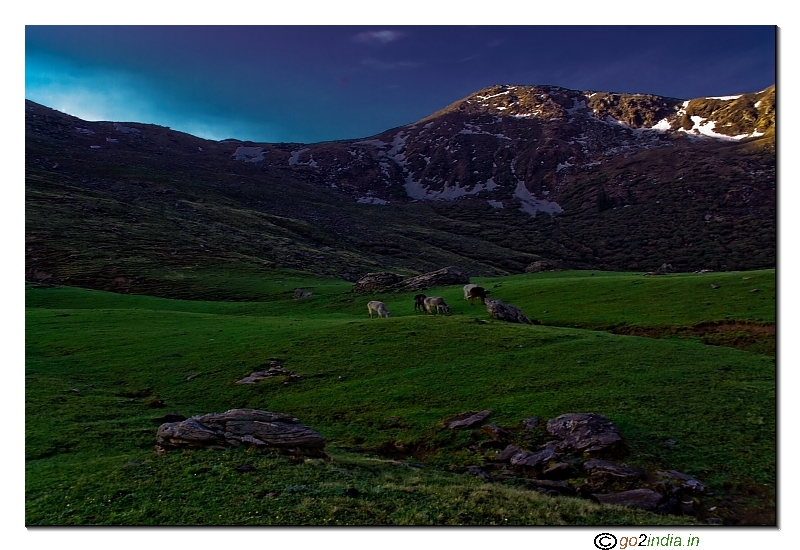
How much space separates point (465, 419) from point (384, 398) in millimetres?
4833

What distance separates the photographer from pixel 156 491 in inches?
531

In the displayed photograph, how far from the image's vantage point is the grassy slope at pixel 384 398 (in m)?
13.4

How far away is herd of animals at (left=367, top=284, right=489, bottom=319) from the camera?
4228 cm

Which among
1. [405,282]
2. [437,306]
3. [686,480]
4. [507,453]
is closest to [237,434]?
[507,453]

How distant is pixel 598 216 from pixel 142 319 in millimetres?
180435

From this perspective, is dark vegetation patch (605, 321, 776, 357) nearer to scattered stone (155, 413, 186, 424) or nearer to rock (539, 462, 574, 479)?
rock (539, 462, 574, 479)

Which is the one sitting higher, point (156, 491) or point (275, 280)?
point (275, 280)

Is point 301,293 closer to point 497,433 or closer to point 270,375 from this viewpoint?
point 270,375

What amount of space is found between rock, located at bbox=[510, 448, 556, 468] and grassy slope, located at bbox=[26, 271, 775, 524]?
1.52 metres

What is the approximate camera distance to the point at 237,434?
16.8 metres

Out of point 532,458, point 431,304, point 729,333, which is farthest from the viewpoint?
point 431,304

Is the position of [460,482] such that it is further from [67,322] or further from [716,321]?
[67,322]
